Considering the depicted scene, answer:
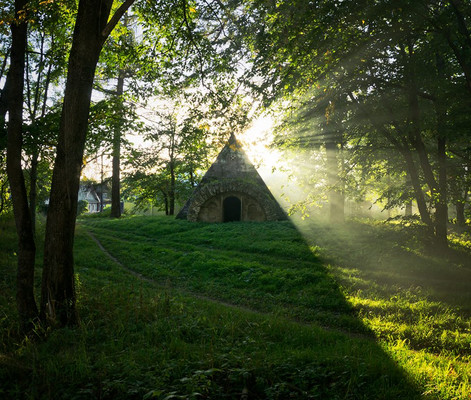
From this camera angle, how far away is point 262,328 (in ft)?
18.2

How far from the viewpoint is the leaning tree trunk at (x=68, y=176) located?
17.4ft

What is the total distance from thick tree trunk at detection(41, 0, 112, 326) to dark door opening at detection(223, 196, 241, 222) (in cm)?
1662

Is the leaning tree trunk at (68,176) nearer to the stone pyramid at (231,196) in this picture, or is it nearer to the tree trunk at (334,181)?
the tree trunk at (334,181)

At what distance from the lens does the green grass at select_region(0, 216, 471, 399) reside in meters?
3.55

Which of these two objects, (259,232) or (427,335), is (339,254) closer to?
(259,232)

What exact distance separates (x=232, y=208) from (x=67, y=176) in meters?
17.2

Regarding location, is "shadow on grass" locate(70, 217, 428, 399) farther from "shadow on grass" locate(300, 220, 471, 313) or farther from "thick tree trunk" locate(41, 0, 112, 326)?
"thick tree trunk" locate(41, 0, 112, 326)

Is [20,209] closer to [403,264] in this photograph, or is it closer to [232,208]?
[403,264]

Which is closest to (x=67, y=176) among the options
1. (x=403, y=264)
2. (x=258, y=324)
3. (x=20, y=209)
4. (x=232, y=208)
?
(x=20, y=209)

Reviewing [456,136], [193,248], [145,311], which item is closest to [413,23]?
[456,136]

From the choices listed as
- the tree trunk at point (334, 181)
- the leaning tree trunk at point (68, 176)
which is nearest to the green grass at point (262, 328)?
the leaning tree trunk at point (68, 176)

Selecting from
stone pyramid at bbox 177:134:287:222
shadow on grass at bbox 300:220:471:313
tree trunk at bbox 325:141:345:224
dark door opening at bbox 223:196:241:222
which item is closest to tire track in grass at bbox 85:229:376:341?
shadow on grass at bbox 300:220:471:313

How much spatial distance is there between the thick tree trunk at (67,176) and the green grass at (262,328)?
67cm

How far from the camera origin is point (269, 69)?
24.2 ft
